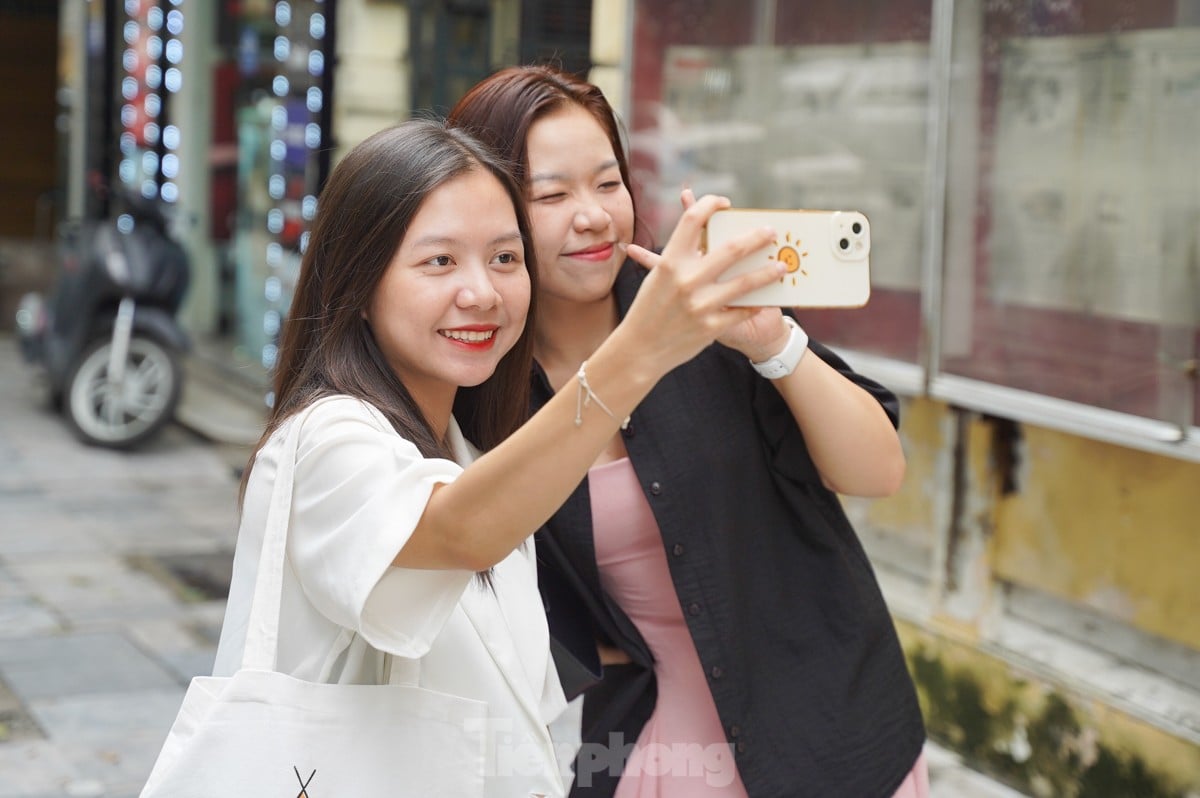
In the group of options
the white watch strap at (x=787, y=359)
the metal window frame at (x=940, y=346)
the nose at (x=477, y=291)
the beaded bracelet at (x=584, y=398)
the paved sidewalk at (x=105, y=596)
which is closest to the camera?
the beaded bracelet at (x=584, y=398)

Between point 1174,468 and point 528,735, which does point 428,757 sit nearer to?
point 528,735

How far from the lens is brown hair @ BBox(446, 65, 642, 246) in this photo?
6.88 ft

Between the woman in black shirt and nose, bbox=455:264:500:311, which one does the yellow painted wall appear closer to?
the woman in black shirt

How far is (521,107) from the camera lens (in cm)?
212

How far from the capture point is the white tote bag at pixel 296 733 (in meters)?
1.56

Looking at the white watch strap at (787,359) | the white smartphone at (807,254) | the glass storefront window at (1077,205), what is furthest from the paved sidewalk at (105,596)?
the white smartphone at (807,254)

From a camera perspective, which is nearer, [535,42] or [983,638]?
[983,638]

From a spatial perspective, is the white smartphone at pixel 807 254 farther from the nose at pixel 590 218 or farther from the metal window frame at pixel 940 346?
the metal window frame at pixel 940 346

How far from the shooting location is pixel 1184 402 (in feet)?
11.6

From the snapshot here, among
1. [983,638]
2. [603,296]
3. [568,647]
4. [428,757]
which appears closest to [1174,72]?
[983,638]

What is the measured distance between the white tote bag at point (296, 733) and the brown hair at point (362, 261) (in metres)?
0.12

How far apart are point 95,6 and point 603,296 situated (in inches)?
464

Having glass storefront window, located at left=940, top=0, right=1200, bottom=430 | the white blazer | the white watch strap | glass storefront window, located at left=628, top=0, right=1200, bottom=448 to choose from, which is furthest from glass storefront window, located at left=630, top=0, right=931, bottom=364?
the white blazer

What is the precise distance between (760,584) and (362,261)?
30.5 inches
